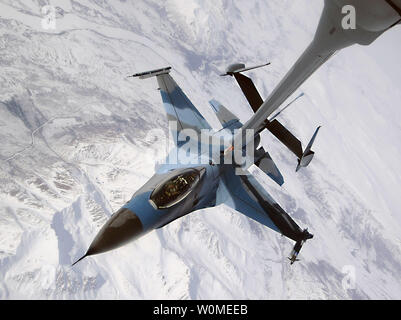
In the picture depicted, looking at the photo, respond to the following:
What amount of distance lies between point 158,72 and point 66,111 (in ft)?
428

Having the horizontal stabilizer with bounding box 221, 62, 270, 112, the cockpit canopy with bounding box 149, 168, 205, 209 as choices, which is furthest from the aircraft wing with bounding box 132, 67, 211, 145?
the cockpit canopy with bounding box 149, 168, 205, 209

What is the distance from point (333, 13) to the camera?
529 cm

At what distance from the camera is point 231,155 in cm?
1730

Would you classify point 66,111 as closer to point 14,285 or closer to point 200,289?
point 14,285

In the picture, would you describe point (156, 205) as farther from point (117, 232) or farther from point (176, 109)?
point (176, 109)

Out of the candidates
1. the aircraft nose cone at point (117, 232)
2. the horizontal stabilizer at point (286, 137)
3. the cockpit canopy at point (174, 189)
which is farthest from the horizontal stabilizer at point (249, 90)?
the aircraft nose cone at point (117, 232)

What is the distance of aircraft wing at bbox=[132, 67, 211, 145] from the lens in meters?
19.3

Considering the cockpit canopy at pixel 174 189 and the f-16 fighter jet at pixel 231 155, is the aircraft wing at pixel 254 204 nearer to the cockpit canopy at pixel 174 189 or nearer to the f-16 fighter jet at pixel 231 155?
the f-16 fighter jet at pixel 231 155

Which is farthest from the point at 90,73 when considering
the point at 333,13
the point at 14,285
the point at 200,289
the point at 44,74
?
the point at 333,13

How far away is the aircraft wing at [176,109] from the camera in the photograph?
1928 cm

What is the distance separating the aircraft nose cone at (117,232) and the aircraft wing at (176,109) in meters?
8.99

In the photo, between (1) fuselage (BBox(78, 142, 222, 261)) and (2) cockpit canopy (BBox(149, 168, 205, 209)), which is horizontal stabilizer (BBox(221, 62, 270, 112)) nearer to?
(1) fuselage (BBox(78, 142, 222, 261))

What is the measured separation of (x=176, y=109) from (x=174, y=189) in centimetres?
895

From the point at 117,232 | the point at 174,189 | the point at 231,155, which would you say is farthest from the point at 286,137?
the point at 117,232
